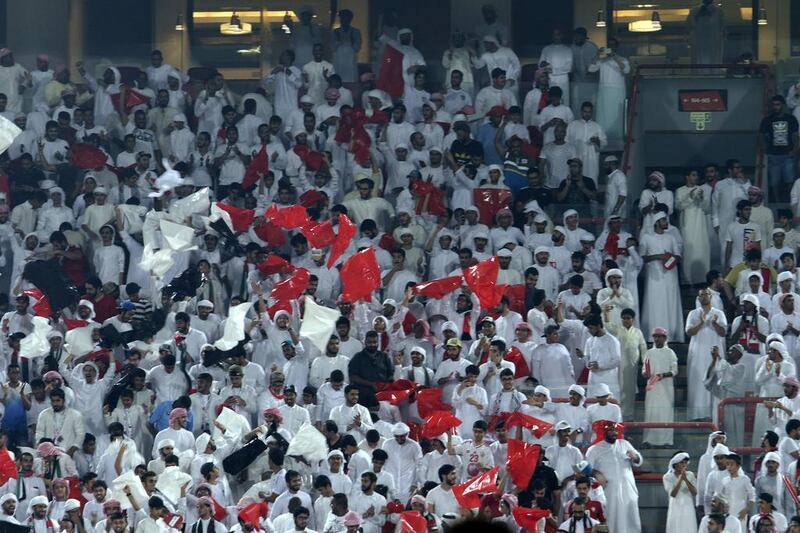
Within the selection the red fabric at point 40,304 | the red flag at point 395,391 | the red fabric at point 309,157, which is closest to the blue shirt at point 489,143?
the red fabric at point 309,157

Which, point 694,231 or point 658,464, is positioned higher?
point 694,231

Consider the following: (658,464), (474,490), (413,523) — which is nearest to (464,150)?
(658,464)

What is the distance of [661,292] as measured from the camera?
25703mm

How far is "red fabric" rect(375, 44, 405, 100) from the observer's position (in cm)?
2919

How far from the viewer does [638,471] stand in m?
22.7

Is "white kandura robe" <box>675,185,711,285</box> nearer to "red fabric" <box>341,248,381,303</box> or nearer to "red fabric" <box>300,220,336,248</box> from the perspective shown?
"red fabric" <box>341,248,381,303</box>

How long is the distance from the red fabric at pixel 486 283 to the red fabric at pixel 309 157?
3.65m

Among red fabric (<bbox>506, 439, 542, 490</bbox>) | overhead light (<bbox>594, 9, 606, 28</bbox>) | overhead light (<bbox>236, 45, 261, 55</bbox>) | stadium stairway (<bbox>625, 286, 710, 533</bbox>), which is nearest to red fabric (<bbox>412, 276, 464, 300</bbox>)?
stadium stairway (<bbox>625, 286, 710, 533</bbox>)

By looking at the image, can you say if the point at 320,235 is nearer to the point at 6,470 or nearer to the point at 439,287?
the point at 439,287

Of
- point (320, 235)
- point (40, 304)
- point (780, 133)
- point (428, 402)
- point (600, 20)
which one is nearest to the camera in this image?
point (428, 402)

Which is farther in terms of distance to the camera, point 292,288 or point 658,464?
point 292,288

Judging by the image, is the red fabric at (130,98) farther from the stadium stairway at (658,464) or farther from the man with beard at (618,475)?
the man with beard at (618,475)

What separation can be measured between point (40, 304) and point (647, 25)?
9966 mm

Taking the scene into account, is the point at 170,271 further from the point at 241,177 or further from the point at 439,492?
the point at 439,492
